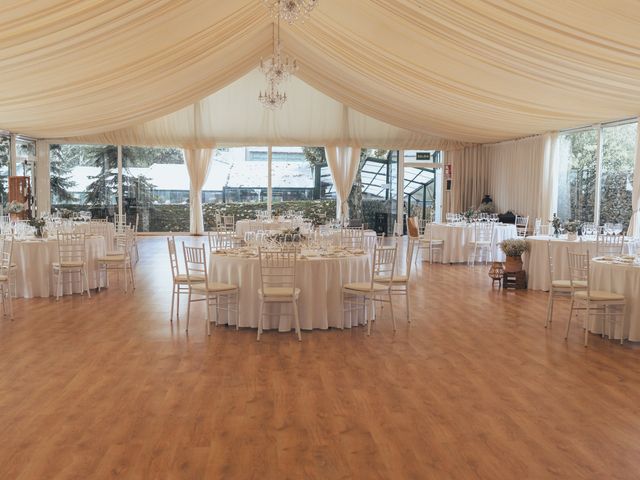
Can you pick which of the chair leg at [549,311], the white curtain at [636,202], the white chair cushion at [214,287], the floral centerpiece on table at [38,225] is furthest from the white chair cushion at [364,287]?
the white curtain at [636,202]

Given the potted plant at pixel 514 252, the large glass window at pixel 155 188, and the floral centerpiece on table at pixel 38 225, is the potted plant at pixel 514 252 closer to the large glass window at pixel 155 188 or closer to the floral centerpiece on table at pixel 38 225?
the floral centerpiece on table at pixel 38 225

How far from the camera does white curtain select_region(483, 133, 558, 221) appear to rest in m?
14.8

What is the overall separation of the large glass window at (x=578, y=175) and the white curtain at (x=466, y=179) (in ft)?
12.8

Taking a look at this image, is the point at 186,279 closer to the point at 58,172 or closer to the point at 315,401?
the point at 315,401

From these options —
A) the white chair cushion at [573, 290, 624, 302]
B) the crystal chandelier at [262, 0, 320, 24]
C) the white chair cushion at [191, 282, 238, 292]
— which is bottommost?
the white chair cushion at [573, 290, 624, 302]

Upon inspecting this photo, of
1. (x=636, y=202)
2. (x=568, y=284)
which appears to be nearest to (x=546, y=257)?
(x=636, y=202)

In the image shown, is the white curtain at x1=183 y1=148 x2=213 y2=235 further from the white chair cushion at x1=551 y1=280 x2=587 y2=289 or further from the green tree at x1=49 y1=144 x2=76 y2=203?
the white chair cushion at x1=551 y1=280 x2=587 y2=289

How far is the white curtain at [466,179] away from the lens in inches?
736

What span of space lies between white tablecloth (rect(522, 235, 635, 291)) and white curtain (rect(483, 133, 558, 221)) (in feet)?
15.0

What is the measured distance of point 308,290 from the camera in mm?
7094

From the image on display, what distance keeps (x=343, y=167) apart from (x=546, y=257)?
31.8 feet

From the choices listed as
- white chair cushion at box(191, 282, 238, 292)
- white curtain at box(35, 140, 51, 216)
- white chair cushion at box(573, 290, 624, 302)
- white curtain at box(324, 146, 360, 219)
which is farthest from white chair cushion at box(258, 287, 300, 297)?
white curtain at box(35, 140, 51, 216)

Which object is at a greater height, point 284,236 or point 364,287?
point 284,236

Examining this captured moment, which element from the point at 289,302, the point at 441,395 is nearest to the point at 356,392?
the point at 441,395
